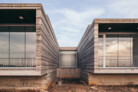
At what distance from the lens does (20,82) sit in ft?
32.3

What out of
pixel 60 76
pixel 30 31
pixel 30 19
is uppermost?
pixel 30 19

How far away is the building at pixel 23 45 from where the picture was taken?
9.16m

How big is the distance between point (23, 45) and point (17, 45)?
64cm

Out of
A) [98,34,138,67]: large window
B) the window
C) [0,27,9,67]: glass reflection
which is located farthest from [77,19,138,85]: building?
the window

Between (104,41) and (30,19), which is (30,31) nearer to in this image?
(30,19)

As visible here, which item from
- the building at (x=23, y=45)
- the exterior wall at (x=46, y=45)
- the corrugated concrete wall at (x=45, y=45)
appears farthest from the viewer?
the exterior wall at (x=46, y=45)

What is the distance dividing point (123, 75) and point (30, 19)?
453 inches

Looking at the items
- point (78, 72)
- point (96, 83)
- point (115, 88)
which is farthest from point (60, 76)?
point (115, 88)

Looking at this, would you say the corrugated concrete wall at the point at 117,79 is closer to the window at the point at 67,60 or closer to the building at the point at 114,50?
the building at the point at 114,50

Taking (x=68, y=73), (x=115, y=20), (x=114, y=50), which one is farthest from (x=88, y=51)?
(x=68, y=73)

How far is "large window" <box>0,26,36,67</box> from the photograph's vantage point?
11211 millimetres

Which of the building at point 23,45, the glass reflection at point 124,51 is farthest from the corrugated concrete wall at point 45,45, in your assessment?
the glass reflection at point 124,51

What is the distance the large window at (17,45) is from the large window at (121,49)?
27.5 feet

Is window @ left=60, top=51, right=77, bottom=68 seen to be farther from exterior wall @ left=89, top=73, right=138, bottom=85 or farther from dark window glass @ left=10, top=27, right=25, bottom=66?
dark window glass @ left=10, top=27, right=25, bottom=66
